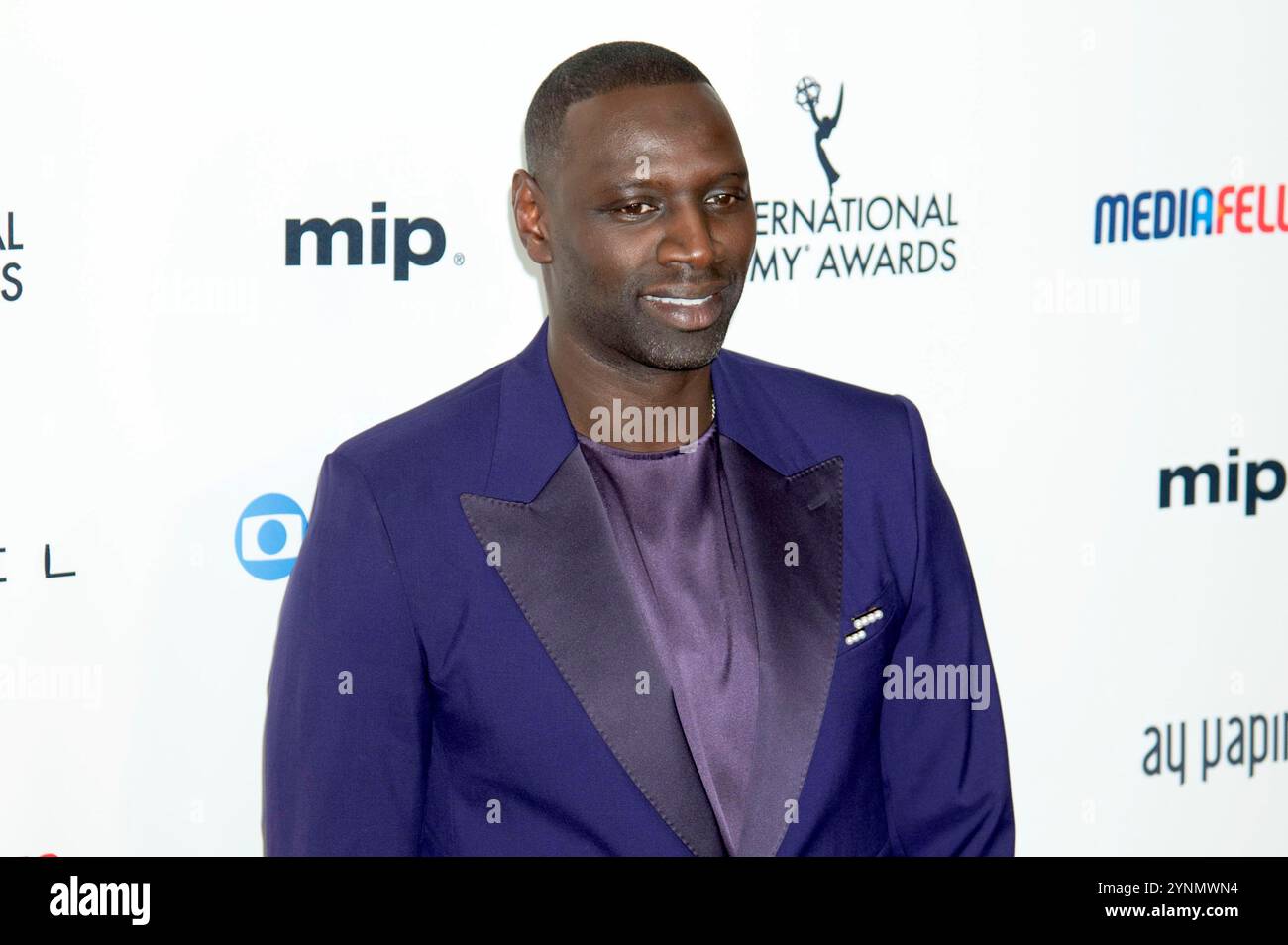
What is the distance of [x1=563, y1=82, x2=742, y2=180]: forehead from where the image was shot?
1.97 metres

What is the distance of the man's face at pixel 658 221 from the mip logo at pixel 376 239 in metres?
0.66

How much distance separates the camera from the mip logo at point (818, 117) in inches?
108

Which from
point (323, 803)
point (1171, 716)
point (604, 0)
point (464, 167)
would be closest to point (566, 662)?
point (323, 803)

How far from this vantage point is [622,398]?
2.07m

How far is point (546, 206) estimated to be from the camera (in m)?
2.08

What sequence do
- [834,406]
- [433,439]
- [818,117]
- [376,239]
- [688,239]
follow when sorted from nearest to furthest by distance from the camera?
[688,239], [433,439], [834,406], [376,239], [818,117]

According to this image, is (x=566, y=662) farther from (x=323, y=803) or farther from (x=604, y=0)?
(x=604, y=0)

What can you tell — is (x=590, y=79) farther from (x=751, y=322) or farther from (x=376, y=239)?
(x=751, y=322)

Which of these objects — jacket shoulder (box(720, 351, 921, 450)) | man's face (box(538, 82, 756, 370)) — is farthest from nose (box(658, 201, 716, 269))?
jacket shoulder (box(720, 351, 921, 450))

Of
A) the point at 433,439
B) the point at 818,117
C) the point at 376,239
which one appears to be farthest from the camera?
the point at 818,117

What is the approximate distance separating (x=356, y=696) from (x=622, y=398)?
19.8 inches
